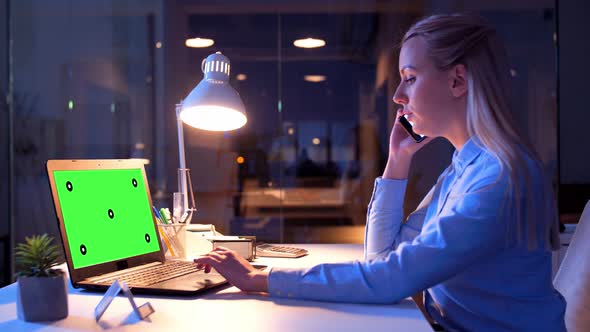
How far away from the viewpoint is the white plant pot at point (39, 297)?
1068mm

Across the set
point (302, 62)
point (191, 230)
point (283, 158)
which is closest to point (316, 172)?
point (283, 158)

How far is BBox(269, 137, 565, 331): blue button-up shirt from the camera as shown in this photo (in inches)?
43.1

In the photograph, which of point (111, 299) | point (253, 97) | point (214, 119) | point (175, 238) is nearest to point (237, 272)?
point (111, 299)

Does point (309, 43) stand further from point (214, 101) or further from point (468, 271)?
point (468, 271)

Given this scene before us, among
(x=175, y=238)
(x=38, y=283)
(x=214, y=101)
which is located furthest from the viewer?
(x=175, y=238)

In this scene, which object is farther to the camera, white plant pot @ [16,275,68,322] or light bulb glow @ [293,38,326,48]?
light bulb glow @ [293,38,326,48]

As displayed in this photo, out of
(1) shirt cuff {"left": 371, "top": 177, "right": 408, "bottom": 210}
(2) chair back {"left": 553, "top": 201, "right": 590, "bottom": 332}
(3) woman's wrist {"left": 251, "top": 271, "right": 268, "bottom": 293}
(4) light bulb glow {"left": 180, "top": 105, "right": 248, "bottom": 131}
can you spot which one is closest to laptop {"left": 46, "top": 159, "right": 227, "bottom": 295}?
(3) woman's wrist {"left": 251, "top": 271, "right": 268, "bottom": 293}

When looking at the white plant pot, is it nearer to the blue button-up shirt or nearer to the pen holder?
the blue button-up shirt

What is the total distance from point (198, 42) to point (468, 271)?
4.17m

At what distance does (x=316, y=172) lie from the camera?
16.7 feet

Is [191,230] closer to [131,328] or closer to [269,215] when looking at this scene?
[131,328]

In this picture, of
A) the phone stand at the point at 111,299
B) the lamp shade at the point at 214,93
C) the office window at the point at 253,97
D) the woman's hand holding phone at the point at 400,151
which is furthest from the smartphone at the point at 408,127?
the office window at the point at 253,97

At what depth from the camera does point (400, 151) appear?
5.39ft

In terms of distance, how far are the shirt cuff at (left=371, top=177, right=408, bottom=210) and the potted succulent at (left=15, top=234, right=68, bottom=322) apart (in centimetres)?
83
